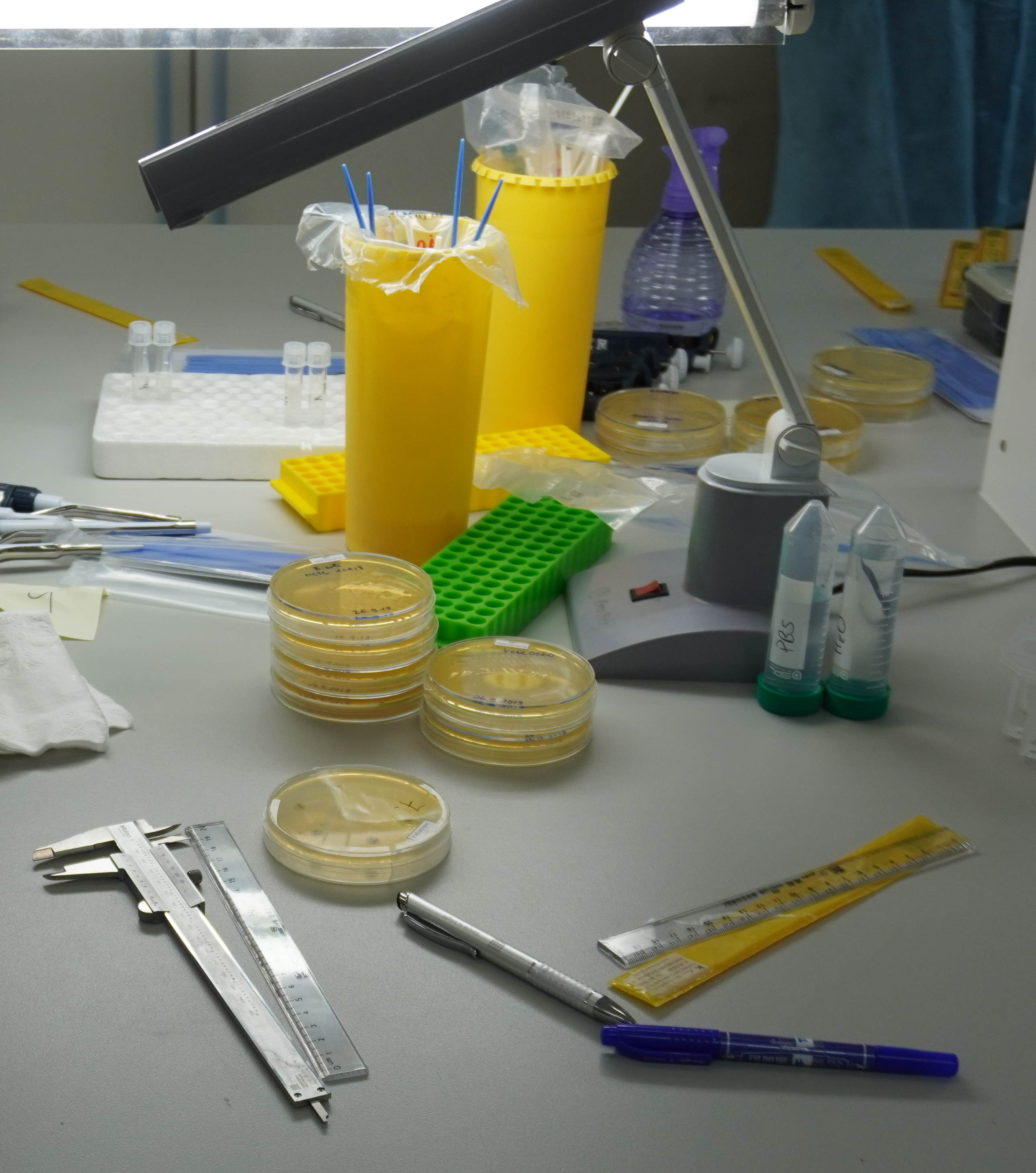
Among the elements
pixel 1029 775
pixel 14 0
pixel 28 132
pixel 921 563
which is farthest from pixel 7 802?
pixel 28 132

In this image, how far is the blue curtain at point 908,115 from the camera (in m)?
2.82

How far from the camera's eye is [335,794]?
81 cm

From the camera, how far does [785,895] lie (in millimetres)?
765

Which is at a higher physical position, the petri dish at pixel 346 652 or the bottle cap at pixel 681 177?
the bottle cap at pixel 681 177

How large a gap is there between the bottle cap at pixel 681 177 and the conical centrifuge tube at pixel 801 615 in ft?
2.17

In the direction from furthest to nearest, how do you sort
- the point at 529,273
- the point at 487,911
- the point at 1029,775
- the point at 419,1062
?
the point at 529,273 < the point at 1029,775 < the point at 487,911 < the point at 419,1062

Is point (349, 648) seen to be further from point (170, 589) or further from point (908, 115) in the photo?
point (908, 115)

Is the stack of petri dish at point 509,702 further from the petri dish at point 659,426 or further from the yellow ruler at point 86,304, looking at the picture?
the yellow ruler at point 86,304

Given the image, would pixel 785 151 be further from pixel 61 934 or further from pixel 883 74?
pixel 61 934

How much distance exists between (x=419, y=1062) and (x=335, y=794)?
0.21 meters

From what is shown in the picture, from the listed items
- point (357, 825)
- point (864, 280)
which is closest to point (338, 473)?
point (357, 825)

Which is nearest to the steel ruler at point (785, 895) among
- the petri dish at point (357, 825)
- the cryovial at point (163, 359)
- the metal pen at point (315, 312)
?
the petri dish at point (357, 825)

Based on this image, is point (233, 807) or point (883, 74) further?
point (883, 74)

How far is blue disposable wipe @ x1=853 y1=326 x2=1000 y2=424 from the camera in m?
1.52
